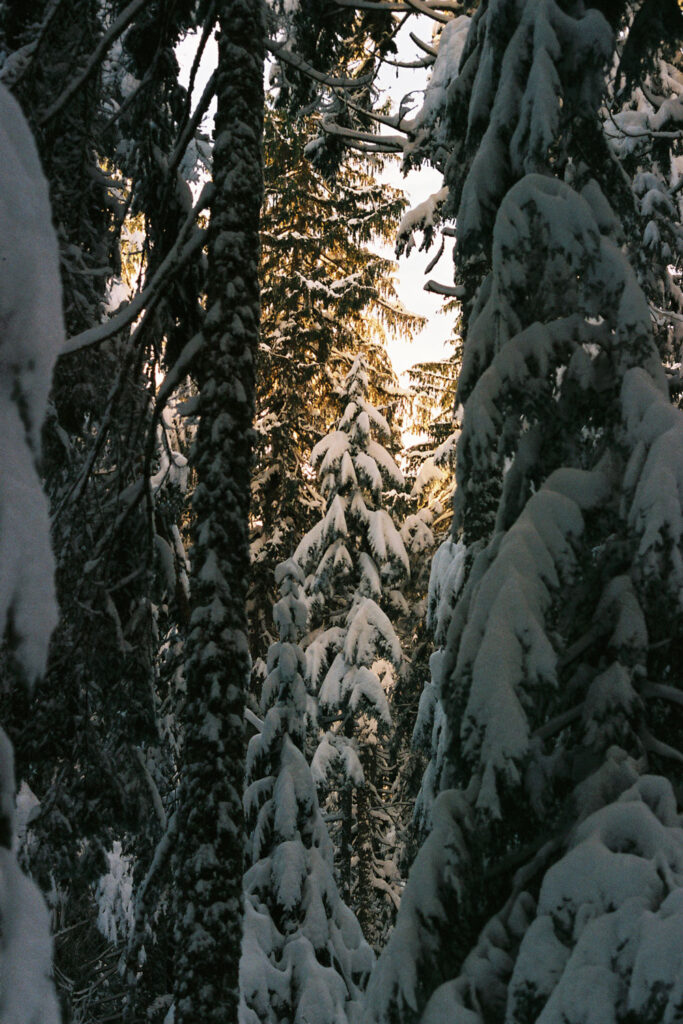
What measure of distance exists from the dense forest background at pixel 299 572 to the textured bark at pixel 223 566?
0.02m

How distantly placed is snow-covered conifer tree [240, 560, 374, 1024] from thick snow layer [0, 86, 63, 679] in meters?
8.93

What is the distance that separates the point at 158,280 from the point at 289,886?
6365 millimetres

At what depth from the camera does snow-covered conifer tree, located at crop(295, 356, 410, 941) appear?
723 inches

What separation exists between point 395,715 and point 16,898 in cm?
1949

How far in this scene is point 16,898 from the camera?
971mm

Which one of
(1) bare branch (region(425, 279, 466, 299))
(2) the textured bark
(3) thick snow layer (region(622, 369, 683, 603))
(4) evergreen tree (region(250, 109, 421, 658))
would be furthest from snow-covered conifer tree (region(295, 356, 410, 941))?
(3) thick snow layer (region(622, 369, 683, 603))

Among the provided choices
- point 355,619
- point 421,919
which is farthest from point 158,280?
point 355,619

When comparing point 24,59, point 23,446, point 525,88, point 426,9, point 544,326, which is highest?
point 426,9

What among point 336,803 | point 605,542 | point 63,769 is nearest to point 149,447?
point 63,769

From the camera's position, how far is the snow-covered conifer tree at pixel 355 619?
60.3 feet

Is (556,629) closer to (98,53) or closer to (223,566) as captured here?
(223,566)

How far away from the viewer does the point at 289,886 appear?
31.4ft

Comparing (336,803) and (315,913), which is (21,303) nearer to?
(315,913)

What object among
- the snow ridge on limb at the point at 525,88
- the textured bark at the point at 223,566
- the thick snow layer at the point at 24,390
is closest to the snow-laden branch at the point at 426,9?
the textured bark at the point at 223,566
